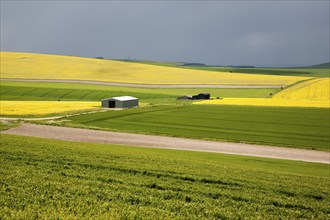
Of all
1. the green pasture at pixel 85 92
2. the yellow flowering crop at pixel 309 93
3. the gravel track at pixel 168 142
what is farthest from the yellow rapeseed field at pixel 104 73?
the gravel track at pixel 168 142

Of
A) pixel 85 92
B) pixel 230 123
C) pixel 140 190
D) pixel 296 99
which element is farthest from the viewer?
pixel 85 92

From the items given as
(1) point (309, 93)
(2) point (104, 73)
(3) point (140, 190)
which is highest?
(2) point (104, 73)

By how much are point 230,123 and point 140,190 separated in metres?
38.3

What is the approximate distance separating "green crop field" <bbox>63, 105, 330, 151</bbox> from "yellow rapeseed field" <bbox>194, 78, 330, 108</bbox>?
24.8ft

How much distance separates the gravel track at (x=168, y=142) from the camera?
36.5 metres

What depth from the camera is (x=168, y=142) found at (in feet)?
133

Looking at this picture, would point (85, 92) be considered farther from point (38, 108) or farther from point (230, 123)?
Result: point (230, 123)

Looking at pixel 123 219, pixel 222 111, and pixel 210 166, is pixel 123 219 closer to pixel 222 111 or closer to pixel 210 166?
pixel 210 166

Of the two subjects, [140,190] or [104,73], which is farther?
[104,73]

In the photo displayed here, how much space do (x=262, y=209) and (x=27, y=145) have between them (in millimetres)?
17451

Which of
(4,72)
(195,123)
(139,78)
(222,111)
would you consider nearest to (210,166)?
(195,123)

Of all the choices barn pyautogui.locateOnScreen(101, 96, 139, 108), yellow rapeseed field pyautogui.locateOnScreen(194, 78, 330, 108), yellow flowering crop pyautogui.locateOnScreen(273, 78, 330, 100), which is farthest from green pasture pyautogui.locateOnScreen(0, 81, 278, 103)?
barn pyautogui.locateOnScreen(101, 96, 139, 108)

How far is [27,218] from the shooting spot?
36.2ft

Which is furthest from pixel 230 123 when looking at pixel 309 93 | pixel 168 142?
pixel 309 93
